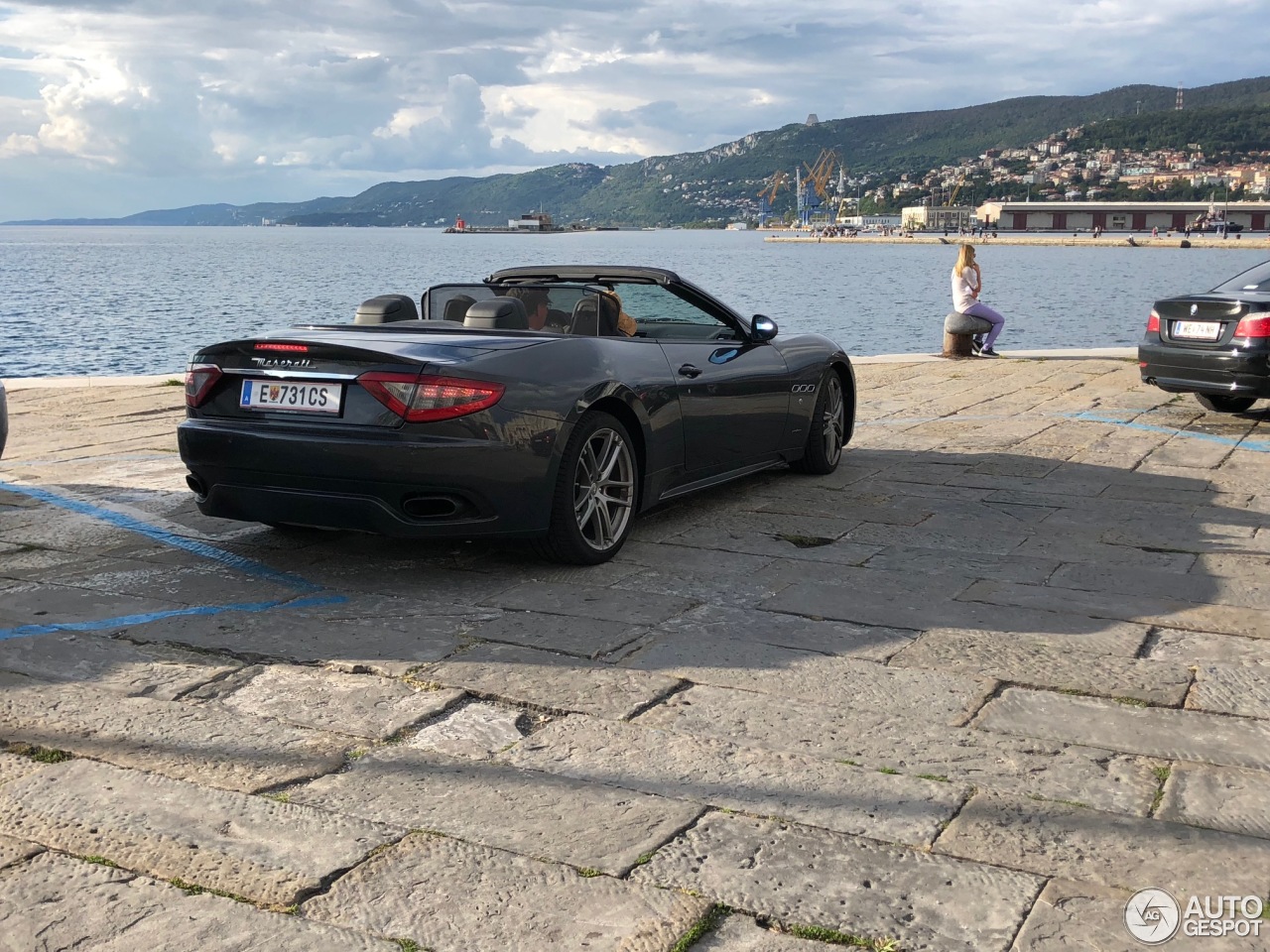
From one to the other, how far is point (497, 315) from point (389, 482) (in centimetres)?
119

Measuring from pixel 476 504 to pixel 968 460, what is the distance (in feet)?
14.3

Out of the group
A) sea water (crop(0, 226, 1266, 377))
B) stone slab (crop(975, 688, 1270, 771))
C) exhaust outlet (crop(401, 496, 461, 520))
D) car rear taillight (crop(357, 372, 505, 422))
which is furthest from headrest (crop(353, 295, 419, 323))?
sea water (crop(0, 226, 1266, 377))

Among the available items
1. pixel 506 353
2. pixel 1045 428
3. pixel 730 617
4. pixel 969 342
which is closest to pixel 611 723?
pixel 730 617

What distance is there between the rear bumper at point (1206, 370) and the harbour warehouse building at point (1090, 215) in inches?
7279

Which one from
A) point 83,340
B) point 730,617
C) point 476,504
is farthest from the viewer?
point 83,340

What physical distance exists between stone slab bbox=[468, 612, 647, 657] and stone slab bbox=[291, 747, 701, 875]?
1025mm

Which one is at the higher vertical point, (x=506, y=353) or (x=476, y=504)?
(x=506, y=353)

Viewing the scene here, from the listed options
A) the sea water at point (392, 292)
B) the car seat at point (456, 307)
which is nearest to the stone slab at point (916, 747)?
the car seat at point (456, 307)

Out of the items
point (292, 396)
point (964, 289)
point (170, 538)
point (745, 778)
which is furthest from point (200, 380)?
point (964, 289)

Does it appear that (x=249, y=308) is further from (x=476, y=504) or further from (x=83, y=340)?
(x=476, y=504)

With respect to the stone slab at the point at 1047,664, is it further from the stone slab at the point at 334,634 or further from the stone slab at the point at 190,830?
the stone slab at the point at 190,830

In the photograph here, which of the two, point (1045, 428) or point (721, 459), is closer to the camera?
point (721, 459)

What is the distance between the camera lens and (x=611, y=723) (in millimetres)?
3672

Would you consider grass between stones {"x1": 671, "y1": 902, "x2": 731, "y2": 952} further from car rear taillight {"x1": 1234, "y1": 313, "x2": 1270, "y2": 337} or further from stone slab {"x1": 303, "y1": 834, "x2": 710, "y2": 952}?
car rear taillight {"x1": 1234, "y1": 313, "x2": 1270, "y2": 337}
